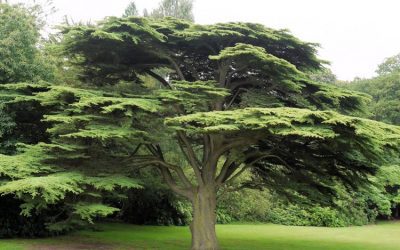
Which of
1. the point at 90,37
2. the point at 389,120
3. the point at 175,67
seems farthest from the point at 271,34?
the point at 389,120

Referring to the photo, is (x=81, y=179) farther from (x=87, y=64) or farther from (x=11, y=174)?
(x=87, y=64)

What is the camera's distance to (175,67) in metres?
17.3

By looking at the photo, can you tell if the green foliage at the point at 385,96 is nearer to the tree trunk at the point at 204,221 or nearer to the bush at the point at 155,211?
the bush at the point at 155,211

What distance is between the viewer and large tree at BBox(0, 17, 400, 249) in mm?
11891

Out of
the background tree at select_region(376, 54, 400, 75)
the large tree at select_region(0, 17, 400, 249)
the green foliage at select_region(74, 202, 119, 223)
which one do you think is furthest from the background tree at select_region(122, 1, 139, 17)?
Answer: the background tree at select_region(376, 54, 400, 75)

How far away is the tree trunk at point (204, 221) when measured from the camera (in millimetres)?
15805

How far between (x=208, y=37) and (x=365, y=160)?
265 inches

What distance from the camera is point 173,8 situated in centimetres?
3631

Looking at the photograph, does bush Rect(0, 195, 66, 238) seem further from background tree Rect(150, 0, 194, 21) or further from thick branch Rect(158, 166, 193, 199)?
background tree Rect(150, 0, 194, 21)

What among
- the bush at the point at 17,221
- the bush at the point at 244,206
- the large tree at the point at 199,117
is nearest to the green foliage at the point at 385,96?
the bush at the point at 244,206

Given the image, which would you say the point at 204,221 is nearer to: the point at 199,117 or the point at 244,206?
the point at 199,117

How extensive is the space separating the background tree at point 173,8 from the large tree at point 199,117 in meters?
18.4

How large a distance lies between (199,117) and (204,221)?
532 centimetres

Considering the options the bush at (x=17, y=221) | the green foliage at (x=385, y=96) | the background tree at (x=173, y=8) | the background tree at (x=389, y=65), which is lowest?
the bush at (x=17, y=221)
